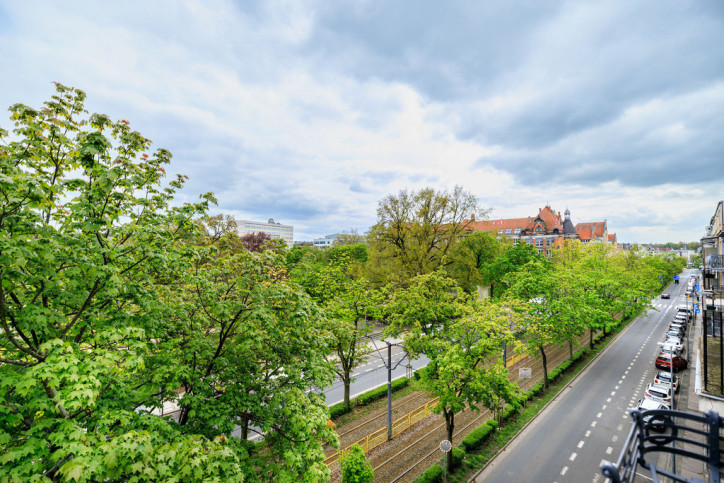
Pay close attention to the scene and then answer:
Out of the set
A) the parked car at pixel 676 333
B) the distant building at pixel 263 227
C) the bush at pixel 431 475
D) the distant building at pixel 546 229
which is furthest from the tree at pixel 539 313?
the distant building at pixel 263 227

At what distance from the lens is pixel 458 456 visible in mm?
15734

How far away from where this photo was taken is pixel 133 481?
502cm

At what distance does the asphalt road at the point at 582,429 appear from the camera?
15570mm

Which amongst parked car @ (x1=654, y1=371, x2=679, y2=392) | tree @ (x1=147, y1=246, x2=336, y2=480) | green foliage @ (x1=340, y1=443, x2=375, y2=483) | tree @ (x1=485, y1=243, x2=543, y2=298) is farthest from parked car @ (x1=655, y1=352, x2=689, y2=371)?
tree @ (x1=147, y1=246, x2=336, y2=480)

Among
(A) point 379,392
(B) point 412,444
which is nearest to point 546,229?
(A) point 379,392

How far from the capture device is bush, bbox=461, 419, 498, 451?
16.8 m

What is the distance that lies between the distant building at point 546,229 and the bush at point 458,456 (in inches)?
2755

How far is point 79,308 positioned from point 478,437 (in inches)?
712

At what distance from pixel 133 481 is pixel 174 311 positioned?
483 centimetres

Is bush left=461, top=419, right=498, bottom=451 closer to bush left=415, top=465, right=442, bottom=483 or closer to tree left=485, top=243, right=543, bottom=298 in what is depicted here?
bush left=415, top=465, right=442, bottom=483

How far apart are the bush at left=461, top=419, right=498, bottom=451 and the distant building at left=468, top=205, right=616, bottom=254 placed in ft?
221

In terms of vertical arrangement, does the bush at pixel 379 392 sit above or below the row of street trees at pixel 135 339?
below

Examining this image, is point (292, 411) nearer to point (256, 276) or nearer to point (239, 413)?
point (239, 413)

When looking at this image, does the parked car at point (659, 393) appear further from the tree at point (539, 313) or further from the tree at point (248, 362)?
the tree at point (248, 362)
